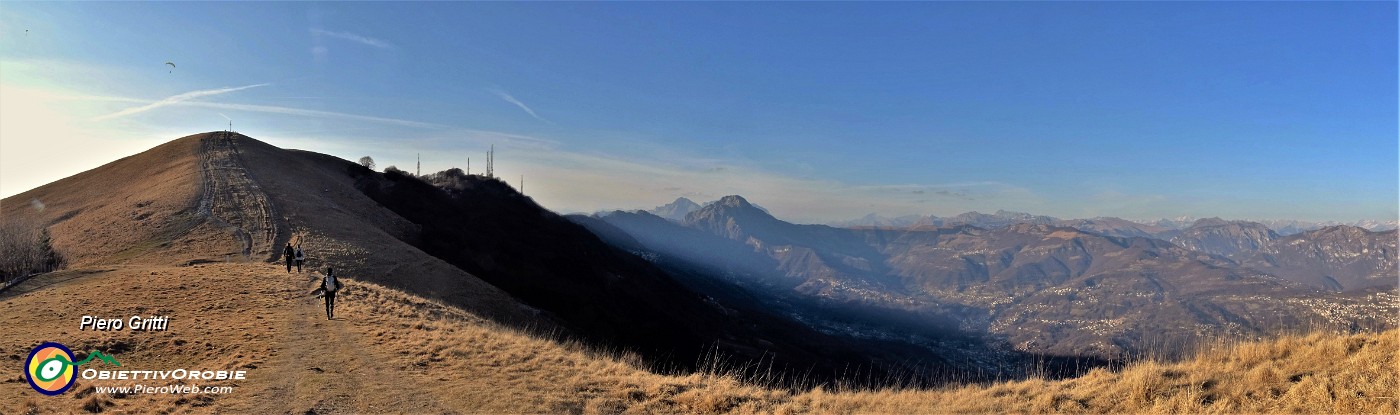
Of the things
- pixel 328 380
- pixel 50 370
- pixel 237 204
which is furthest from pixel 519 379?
pixel 237 204

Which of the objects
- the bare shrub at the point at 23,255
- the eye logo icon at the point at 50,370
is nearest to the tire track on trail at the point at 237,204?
the bare shrub at the point at 23,255

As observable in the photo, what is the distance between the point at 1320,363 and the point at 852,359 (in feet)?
370

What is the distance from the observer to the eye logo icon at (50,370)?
38.6 feet

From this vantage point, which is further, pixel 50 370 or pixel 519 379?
pixel 519 379

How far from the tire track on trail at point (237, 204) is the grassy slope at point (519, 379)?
19.0 metres

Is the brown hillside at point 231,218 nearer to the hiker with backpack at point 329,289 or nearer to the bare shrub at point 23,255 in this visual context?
the bare shrub at point 23,255

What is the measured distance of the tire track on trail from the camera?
3806 cm

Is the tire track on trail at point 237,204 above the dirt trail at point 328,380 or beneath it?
above

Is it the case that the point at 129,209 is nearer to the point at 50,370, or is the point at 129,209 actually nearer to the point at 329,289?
the point at 329,289

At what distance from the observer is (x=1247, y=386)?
33.1 ft

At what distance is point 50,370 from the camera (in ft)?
40.3

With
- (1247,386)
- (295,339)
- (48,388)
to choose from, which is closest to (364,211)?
(295,339)

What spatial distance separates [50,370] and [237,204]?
143 ft

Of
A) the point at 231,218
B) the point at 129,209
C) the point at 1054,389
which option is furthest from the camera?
the point at 129,209
